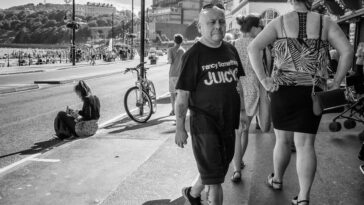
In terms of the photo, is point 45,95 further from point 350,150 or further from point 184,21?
point 184,21

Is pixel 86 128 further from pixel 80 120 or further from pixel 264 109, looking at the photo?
pixel 264 109

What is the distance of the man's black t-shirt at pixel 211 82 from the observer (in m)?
2.85

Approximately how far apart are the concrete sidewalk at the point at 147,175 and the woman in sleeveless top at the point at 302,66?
74 cm

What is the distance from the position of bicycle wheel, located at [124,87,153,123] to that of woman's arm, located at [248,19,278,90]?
5111 mm

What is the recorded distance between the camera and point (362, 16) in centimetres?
1294

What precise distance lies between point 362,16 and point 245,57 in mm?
10454

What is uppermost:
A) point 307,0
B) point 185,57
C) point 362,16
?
point 362,16

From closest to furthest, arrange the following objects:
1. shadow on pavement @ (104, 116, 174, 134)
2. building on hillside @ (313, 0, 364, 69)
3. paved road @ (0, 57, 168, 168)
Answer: paved road @ (0, 57, 168, 168) < shadow on pavement @ (104, 116, 174, 134) < building on hillside @ (313, 0, 364, 69)

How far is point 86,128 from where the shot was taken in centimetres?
677

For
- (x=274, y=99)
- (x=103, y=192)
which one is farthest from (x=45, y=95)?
(x=274, y=99)

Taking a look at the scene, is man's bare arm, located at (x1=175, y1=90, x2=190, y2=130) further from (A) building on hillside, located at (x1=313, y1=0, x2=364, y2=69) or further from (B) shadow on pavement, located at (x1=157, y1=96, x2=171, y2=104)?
(A) building on hillside, located at (x1=313, y1=0, x2=364, y2=69)

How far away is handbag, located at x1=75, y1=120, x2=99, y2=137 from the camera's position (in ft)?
22.0

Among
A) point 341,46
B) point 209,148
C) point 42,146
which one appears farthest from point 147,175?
point 42,146

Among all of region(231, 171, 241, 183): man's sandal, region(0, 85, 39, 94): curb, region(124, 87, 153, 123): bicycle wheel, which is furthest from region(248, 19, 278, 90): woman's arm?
region(0, 85, 39, 94): curb
